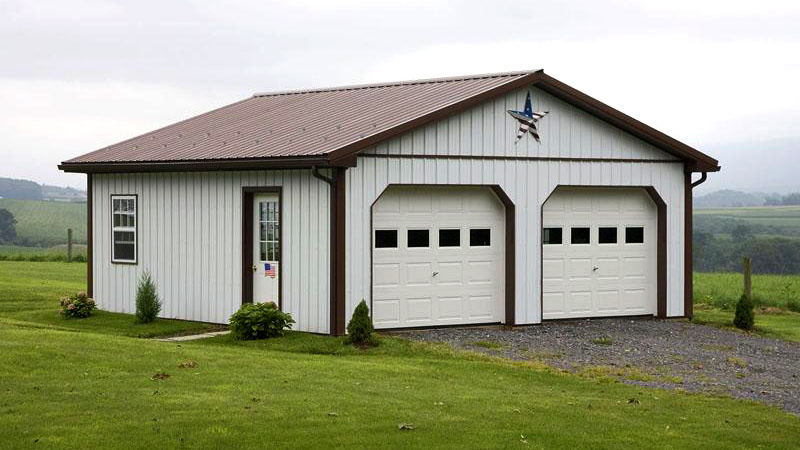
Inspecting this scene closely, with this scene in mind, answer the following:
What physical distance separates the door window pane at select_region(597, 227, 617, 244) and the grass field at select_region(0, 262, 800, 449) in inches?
248

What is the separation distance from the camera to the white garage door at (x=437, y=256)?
2058 centimetres

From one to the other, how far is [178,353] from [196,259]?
5923mm

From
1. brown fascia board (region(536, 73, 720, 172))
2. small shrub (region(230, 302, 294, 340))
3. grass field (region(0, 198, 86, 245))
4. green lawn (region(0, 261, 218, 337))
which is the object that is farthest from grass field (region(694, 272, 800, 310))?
grass field (region(0, 198, 86, 245))

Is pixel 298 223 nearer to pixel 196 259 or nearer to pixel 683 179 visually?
pixel 196 259

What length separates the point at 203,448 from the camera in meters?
11.0

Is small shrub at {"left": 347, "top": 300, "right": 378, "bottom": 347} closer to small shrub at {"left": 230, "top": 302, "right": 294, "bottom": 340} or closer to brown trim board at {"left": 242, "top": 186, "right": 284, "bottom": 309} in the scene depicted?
small shrub at {"left": 230, "top": 302, "right": 294, "bottom": 340}

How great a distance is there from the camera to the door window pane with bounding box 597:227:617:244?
2336 centimetres

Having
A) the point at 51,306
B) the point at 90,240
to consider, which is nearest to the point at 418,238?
the point at 90,240

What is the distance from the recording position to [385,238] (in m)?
20.6

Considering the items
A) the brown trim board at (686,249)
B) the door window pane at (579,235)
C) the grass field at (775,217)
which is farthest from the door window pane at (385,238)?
the grass field at (775,217)

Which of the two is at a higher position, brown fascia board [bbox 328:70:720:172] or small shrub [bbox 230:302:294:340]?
brown fascia board [bbox 328:70:720:172]

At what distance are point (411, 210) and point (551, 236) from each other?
3.17 meters

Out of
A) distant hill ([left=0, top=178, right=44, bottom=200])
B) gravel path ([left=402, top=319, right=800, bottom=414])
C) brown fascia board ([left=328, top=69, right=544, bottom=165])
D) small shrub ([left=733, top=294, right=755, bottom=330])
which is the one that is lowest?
gravel path ([left=402, top=319, right=800, bottom=414])

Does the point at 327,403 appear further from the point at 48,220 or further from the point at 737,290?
the point at 48,220
